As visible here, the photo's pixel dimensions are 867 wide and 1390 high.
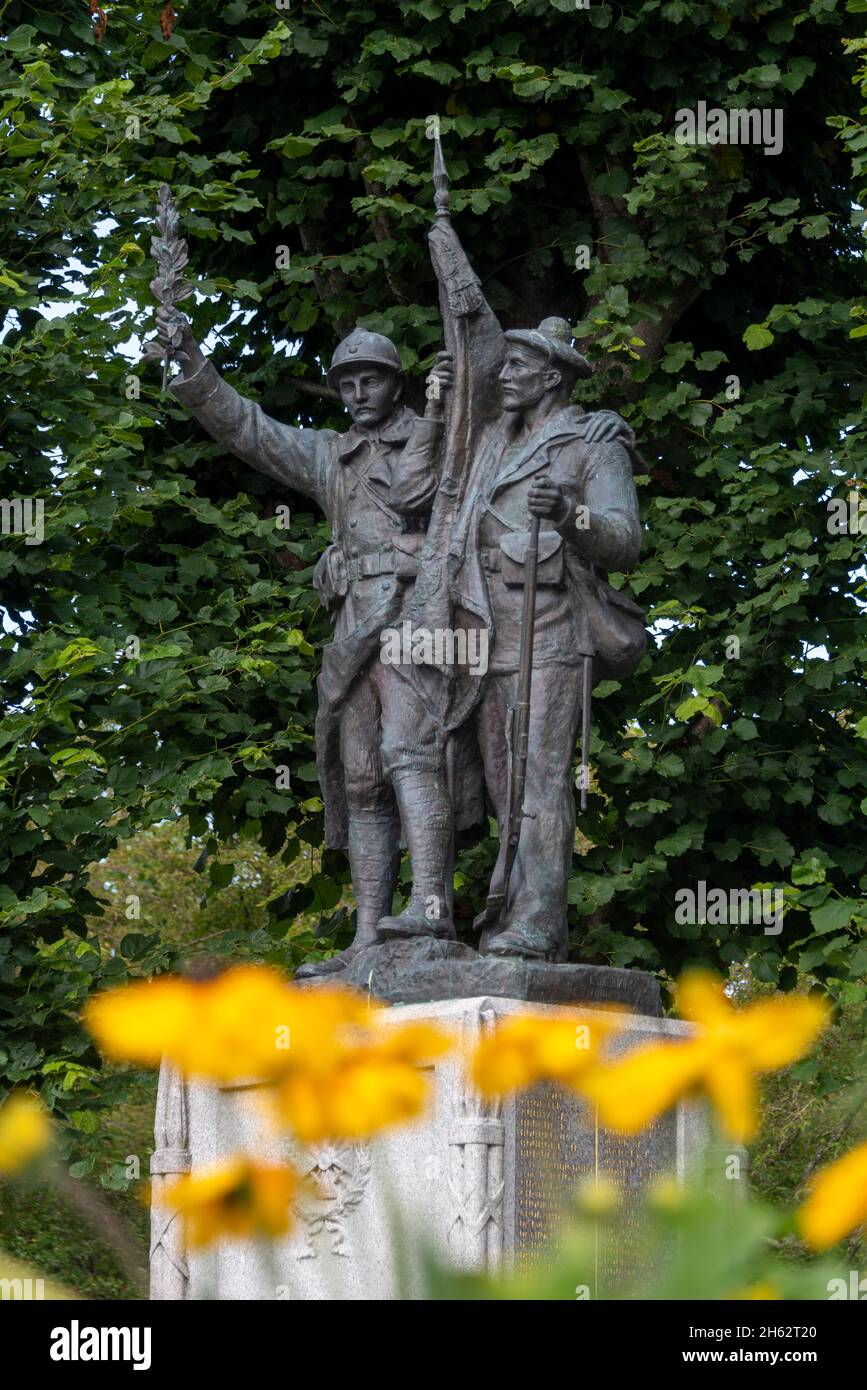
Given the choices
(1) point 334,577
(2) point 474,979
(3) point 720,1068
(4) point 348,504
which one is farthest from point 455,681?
(3) point 720,1068

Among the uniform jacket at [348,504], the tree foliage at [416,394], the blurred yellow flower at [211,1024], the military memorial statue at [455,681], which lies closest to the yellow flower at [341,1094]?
the blurred yellow flower at [211,1024]

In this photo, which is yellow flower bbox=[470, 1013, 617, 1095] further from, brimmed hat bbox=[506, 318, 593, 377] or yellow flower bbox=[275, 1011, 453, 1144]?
brimmed hat bbox=[506, 318, 593, 377]

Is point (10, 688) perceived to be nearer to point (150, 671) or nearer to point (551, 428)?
point (150, 671)

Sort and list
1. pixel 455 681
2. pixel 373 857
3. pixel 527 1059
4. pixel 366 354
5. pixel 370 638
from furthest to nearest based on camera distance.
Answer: pixel 366 354, pixel 373 857, pixel 370 638, pixel 455 681, pixel 527 1059

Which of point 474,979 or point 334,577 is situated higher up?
point 334,577

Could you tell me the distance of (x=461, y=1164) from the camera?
5.90 m

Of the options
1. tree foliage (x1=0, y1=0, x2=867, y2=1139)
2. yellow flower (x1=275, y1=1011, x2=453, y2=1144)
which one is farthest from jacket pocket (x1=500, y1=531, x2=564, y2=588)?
yellow flower (x1=275, y1=1011, x2=453, y2=1144)

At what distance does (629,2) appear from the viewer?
11266mm

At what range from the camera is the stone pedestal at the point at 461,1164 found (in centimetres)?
587

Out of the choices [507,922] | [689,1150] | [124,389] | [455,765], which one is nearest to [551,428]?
[455,765]

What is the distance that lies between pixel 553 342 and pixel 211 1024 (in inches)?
218

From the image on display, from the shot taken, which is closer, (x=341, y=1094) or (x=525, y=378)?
(x=341, y=1094)

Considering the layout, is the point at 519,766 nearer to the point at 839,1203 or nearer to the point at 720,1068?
the point at 720,1068

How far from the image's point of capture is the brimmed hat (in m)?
7.25
